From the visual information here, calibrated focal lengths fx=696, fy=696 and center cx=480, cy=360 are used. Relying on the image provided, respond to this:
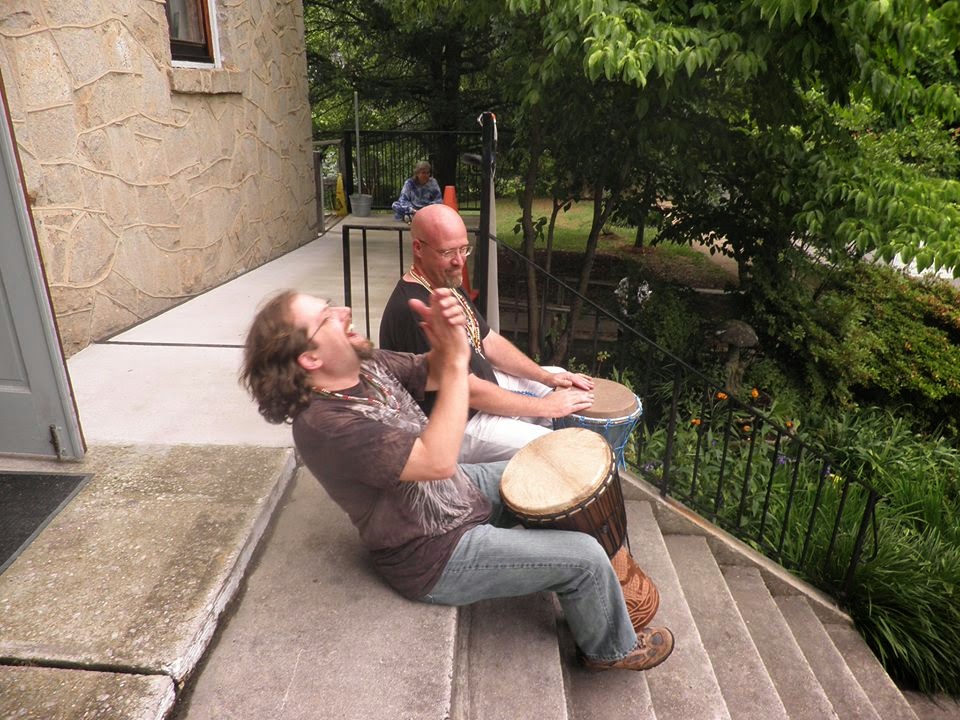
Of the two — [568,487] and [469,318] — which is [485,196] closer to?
[469,318]

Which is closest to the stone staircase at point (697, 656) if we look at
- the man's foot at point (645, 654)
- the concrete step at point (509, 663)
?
the concrete step at point (509, 663)

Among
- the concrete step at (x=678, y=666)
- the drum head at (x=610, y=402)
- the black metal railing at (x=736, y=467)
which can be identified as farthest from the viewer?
the black metal railing at (x=736, y=467)

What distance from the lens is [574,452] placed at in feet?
7.32

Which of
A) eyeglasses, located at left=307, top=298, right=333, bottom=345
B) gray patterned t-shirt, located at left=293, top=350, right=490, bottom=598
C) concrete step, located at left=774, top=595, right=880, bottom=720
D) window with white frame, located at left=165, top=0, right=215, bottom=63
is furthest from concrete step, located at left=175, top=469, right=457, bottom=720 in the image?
window with white frame, located at left=165, top=0, right=215, bottom=63

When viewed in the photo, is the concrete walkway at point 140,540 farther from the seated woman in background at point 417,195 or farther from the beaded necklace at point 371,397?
the seated woman in background at point 417,195

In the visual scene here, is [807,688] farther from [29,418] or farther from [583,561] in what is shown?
[29,418]

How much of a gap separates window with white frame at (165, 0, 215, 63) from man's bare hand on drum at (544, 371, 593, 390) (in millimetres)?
4119

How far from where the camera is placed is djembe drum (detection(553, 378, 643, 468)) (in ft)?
9.29

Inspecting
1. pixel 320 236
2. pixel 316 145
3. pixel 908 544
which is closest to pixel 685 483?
pixel 908 544

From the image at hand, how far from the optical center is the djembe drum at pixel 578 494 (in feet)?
6.73

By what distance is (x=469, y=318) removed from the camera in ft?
9.34

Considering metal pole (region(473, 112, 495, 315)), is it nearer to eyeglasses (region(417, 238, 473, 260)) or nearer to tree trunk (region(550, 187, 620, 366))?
eyeglasses (region(417, 238, 473, 260))

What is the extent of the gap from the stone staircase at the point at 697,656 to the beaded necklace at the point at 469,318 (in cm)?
99

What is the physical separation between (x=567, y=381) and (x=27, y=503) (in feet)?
6.78
